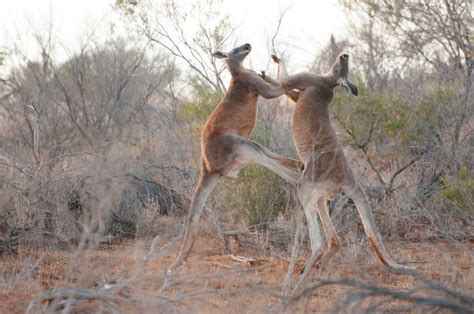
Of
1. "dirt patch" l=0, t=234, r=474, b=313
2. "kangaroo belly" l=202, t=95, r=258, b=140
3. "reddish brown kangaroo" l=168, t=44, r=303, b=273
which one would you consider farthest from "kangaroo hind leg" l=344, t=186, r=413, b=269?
"kangaroo belly" l=202, t=95, r=258, b=140

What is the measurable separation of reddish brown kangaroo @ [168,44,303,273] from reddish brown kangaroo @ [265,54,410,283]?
222mm

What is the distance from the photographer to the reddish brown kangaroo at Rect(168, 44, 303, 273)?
7777 millimetres

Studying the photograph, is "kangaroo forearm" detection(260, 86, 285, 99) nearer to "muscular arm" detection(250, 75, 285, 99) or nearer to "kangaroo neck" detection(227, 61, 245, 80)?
"muscular arm" detection(250, 75, 285, 99)

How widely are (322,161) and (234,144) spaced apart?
0.83m

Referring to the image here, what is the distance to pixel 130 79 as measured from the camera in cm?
1958

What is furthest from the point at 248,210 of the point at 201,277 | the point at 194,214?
the point at 201,277

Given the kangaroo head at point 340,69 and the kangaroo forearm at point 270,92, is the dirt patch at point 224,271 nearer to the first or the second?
the kangaroo forearm at point 270,92

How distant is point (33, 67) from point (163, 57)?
330 cm

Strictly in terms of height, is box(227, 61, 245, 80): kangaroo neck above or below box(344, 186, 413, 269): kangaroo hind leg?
above

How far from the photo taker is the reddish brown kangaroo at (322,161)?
7.37 meters

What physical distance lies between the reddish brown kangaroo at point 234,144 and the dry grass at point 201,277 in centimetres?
56

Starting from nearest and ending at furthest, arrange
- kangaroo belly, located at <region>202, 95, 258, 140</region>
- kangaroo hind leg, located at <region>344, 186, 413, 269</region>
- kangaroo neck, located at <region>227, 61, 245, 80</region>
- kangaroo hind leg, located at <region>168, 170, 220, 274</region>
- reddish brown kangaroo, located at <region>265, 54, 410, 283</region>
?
kangaroo hind leg, located at <region>344, 186, 413, 269</region> < reddish brown kangaroo, located at <region>265, 54, 410, 283</region> < kangaroo hind leg, located at <region>168, 170, 220, 274</region> < kangaroo belly, located at <region>202, 95, 258, 140</region> < kangaroo neck, located at <region>227, 61, 245, 80</region>

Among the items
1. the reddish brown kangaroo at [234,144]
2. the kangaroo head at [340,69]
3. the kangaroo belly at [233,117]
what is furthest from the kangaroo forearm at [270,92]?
the kangaroo head at [340,69]

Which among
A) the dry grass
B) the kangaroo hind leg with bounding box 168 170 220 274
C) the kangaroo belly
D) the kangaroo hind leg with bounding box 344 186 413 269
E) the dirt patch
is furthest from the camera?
the kangaroo belly
